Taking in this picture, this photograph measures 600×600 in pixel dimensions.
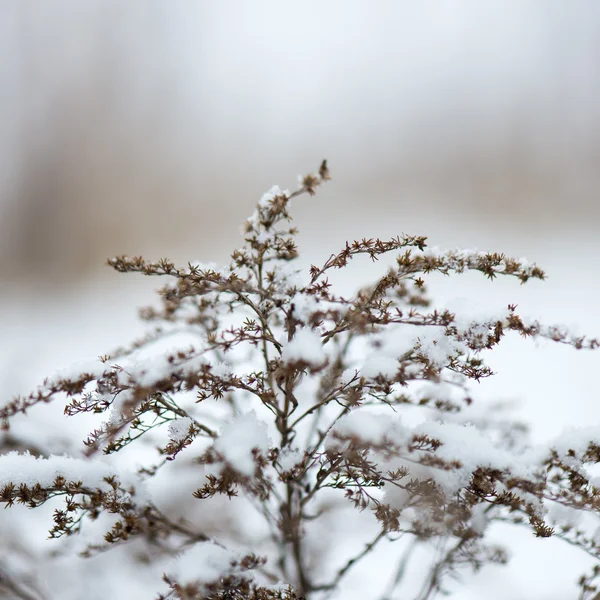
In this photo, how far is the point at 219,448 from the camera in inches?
35.4

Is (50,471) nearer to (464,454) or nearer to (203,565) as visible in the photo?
(203,565)

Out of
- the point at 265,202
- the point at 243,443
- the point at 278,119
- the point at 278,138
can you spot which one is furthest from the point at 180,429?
the point at 278,119

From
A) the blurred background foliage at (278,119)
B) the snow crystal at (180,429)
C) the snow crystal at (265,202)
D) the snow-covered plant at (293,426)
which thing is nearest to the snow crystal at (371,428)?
the snow-covered plant at (293,426)

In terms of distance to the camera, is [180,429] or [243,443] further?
[180,429]

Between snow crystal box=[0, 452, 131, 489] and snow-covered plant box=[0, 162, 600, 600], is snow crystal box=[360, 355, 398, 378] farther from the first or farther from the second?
snow crystal box=[0, 452, 131, 489]

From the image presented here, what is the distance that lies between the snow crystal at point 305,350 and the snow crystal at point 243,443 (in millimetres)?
170

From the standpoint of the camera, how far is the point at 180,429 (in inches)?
40.7

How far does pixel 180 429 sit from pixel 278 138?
755 cm

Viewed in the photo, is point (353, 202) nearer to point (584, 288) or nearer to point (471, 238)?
point (471, 238)

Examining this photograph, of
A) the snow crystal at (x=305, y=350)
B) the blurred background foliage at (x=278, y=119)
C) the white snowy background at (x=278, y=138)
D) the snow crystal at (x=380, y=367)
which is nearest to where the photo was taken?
the snow crystal at (x=305, y=350)

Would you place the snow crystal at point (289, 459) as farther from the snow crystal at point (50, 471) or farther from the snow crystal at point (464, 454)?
the snow crystal at point (50, 471)

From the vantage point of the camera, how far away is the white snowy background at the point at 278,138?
6641 mm

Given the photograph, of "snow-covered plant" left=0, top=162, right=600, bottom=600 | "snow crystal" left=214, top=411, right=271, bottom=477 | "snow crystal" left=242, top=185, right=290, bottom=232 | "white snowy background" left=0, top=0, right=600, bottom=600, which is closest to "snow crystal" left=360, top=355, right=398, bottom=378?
"snow-covered plant" left=0, top=162, right=600, bottom=600

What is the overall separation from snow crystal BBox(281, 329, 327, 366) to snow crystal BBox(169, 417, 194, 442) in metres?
0.29
